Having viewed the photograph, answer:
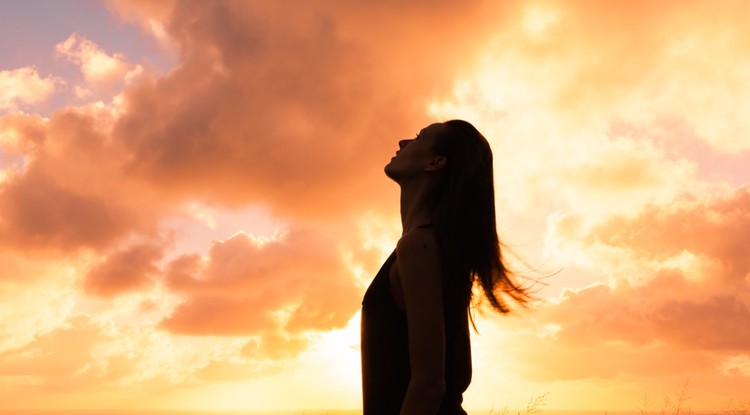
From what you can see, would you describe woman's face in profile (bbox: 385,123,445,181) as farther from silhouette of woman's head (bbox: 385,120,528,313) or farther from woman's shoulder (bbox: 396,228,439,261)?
woman's shoulder (bbox: 396,228,439,261)

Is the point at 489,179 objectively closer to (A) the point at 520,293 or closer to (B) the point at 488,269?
(B) the point at 488,269

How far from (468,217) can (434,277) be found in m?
0.43

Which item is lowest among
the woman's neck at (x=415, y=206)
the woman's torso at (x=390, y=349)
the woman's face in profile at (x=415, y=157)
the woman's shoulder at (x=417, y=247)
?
the woman's torso at (x=390, y=349)

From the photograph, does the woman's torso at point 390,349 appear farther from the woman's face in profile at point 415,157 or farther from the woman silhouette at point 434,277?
the woman's face in profile at point 415,157

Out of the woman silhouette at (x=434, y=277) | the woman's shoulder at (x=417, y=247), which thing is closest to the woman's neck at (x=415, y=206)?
the woman silhouette at (x=434, y=277)

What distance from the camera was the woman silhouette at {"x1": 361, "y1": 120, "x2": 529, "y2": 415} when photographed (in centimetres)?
299

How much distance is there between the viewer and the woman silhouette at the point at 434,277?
2.99 m

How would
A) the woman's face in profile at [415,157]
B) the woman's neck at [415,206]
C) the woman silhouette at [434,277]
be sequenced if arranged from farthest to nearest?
the woman's face in profile at [415,157], the woman's neck at [415,206], the woman silhouette at [434,277]

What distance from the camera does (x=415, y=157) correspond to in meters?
3.56

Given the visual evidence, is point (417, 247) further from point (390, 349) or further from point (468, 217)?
point (390, 349)

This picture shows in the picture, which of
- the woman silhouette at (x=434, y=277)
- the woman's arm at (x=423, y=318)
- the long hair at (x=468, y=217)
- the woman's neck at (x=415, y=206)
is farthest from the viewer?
the woman's neck at (x=415, y=206)

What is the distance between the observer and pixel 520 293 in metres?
3.77

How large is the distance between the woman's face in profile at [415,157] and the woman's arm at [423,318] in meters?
0.49

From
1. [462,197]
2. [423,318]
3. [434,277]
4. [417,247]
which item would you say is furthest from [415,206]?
[423,318]
